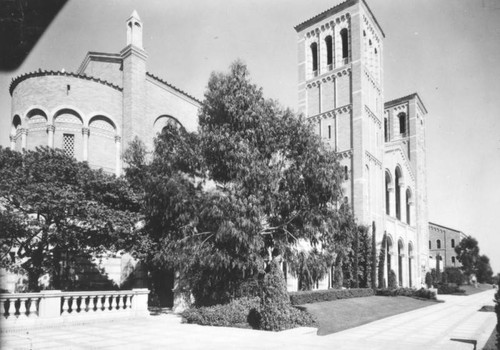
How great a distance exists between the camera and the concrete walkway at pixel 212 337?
10562 millimetres

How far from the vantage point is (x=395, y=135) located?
57.7m

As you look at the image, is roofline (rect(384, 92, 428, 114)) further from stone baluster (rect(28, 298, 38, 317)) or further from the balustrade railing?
stone baluster (rect(28, 298, 38, 317))

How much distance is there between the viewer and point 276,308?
13.7 metres

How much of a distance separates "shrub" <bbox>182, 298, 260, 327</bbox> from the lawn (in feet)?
9.14

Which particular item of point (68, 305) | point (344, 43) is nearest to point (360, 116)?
point (344, 43)

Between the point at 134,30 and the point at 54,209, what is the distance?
48.4 ft

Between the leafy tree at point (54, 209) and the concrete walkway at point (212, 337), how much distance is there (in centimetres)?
329

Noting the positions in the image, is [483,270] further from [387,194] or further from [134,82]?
[134,82]

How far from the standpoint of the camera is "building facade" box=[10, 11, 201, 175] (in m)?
22.0

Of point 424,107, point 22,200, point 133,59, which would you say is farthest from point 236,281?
point 424,107

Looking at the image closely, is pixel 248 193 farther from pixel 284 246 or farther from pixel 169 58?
pixel 169 58

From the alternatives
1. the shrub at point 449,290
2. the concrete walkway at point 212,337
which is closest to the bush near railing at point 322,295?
the concrete walkway at point 212,337

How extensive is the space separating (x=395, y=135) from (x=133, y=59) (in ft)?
142

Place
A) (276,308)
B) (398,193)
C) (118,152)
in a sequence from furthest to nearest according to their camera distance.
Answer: (398,193), (118,152), (276,308)
